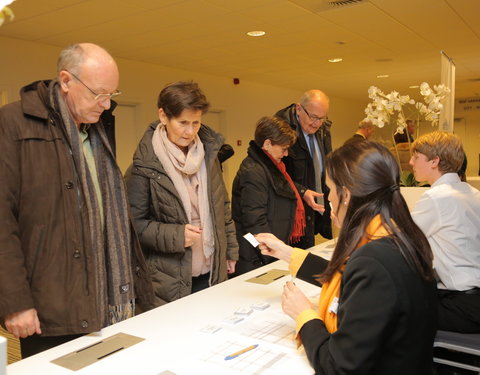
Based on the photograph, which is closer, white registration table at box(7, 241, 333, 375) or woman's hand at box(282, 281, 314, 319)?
white registration table at box(7, 241, 333, 375)

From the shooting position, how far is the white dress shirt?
2.14 m

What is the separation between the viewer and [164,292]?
204 centimetres

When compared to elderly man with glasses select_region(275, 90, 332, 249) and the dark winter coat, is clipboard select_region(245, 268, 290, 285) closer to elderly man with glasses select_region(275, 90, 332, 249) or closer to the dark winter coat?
the dark winter coat

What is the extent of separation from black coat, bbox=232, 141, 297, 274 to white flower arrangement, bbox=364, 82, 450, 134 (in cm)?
79

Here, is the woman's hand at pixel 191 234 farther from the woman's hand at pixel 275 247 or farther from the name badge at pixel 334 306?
the name badge at pixel 334 306

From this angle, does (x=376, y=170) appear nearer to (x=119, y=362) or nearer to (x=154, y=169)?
(x=119, y=362)

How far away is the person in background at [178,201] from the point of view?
205 centimetres

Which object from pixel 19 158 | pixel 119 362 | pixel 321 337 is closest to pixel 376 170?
pixel 321 337

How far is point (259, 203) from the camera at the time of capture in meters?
2.65

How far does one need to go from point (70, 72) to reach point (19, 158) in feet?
1.27

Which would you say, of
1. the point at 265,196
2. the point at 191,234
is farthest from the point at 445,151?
the point at 191,234

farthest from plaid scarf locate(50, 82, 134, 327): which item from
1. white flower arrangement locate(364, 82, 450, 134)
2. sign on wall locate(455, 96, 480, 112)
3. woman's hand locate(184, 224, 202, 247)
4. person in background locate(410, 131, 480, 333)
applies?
sign on wall locate(455, 96, 480, 112)

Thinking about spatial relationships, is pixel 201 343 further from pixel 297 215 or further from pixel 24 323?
pixel 297 215

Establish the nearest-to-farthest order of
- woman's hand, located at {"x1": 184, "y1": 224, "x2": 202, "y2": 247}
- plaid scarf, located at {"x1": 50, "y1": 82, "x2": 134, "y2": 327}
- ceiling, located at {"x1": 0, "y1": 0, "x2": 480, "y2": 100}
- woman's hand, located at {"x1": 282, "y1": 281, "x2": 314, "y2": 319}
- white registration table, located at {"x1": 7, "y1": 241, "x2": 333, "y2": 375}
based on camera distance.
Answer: white registration table, located at {"x1": 7, "y1": 241, "x2": 333, "y2": 375} → woman's hand, located at {"x1": 282, "y1": 281, "x2": 314, "y2": 319} → plaid scarf, located at {"x1": 50, "y1": 82, "x2": 134, "y2": 327} → woman's hand, located at {"x1": 184, "y1": 224, "x2": 202, "y2": 247} → ceiling, located at {"x1": 0, "y1": 0, "x2": 480, "y2": 100}
